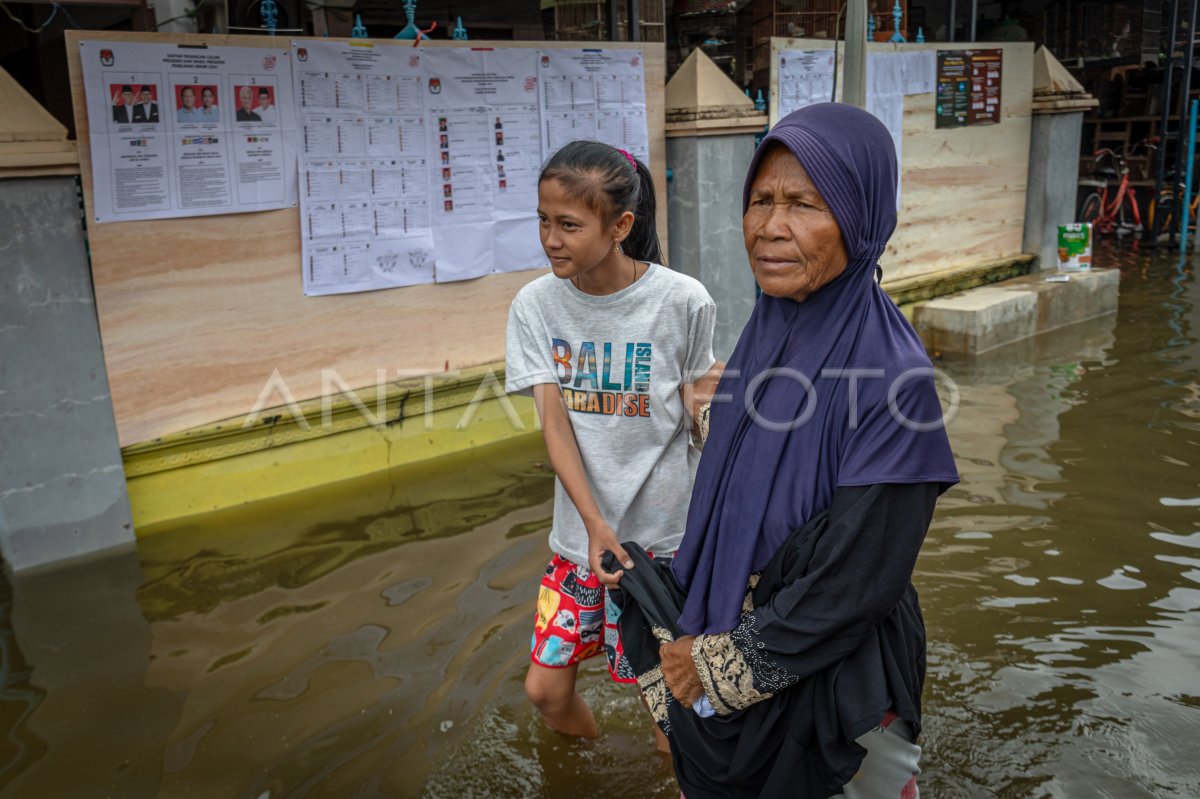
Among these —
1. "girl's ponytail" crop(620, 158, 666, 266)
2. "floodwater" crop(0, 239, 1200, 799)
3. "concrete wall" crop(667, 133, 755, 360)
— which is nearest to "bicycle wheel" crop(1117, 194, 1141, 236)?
"floodwater" crop(0, 239, 1200, 799)

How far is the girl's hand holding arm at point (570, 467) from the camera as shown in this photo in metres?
2.50

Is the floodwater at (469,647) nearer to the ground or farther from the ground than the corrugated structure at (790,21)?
nearer to the ground

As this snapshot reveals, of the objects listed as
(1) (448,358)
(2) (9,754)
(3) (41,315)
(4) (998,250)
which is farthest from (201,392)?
(4) (998,250)

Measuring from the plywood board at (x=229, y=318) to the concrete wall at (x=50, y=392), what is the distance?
0.10 m

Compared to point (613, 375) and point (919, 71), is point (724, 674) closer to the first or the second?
point (613, 375)

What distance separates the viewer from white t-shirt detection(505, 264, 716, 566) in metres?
2.69

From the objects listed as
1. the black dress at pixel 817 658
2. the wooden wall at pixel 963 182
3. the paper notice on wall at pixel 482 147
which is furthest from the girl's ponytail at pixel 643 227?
the wooden wall at pixel 963 182

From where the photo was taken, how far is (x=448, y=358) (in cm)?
598

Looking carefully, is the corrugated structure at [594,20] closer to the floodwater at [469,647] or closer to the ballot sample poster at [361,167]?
the ballot sample poster at [361,167]

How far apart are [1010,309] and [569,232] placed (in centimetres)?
647

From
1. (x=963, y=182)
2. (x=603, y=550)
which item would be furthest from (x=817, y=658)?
(x=963, y=182)

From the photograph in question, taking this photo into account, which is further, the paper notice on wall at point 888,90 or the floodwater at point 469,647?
the paper notice on wall at point 888,90

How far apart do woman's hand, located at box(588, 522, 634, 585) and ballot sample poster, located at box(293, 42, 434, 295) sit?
3330mm

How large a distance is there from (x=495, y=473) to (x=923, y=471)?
13.6 feet
